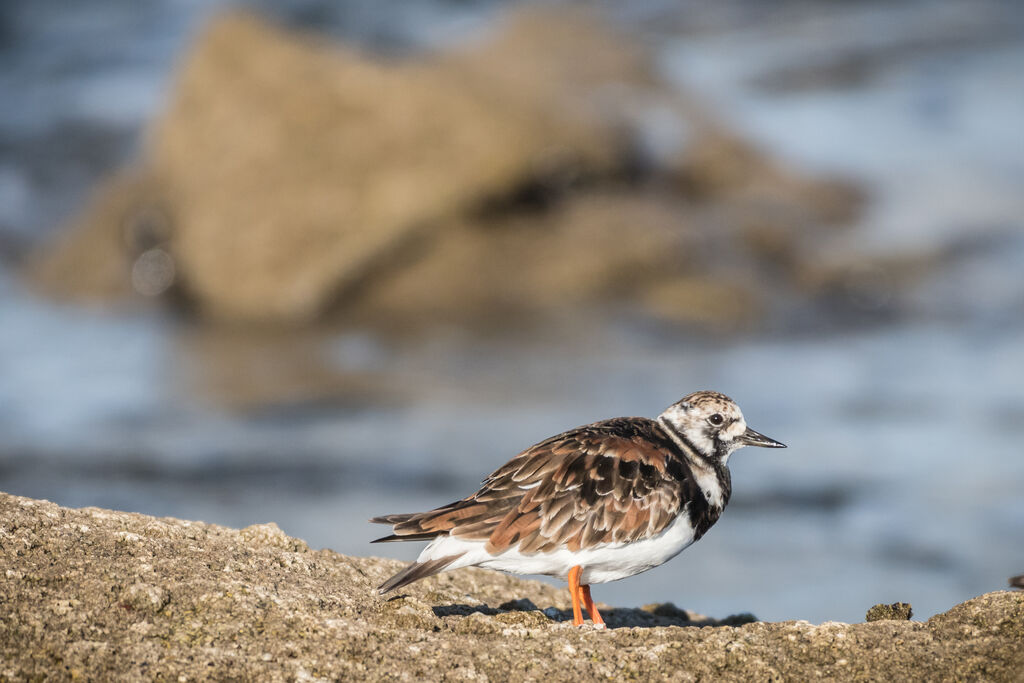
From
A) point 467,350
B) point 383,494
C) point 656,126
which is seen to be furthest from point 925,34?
point 383,494

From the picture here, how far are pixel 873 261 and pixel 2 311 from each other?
10.3m

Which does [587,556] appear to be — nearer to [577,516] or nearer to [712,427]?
[577,516]

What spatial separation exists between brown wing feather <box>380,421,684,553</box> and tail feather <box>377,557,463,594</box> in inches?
4.2

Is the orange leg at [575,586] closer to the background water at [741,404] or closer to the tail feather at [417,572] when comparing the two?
the tail feather at [417,572]

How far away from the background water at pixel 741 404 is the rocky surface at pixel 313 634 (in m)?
3.79

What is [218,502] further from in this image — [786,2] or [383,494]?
[786,2]

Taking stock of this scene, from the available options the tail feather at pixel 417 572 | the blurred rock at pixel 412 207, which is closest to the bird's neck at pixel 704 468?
the tail feather at pixel 417 572

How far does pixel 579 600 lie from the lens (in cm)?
404

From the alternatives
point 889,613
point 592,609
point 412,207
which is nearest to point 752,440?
point 889,613

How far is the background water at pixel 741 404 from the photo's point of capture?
8180 millimetres

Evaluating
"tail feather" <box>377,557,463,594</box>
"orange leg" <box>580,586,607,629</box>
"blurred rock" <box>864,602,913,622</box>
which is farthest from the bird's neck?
"tail feather" <box>377,557,463,594</box>

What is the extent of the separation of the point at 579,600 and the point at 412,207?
27.4ft

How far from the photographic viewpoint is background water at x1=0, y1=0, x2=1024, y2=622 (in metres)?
8.18

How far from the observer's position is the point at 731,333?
11.7 metres
